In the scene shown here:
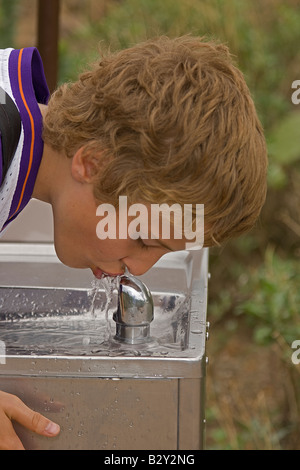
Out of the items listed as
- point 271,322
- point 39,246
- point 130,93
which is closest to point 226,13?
point 271,322

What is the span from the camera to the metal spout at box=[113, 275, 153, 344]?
4.07 feet

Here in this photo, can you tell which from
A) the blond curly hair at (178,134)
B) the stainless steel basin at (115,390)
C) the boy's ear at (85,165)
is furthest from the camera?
the boy's ear at (85,165)

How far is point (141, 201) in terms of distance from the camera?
1.28 metres

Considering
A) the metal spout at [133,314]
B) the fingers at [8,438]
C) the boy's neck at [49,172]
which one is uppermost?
the boy's neck at [49,172]

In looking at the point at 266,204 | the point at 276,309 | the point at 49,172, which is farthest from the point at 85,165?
the point at 266,204

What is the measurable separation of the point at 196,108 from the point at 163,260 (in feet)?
1.63

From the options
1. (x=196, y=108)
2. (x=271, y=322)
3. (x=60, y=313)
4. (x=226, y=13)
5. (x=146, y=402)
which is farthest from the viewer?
(x=226, y=13)

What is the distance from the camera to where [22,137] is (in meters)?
1.37

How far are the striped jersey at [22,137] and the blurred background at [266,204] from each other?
1327 mm

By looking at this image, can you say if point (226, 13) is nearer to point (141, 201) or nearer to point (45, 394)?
point (141, 201)

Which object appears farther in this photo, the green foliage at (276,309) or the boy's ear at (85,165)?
the green foliage at (276,309)

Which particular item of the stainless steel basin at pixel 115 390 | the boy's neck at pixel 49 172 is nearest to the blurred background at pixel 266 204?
the boy's neck at pixel 49 172

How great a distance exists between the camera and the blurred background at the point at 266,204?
2754 millimetres

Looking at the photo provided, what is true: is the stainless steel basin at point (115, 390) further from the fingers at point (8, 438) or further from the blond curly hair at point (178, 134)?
the blond curly hair at point (178, 134)
